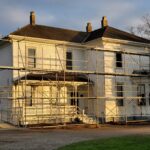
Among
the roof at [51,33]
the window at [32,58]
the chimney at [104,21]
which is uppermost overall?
the chimney at [104,21]

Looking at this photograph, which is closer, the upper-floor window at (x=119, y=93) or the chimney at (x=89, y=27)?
the upper-floor window at (x=119, y=93)

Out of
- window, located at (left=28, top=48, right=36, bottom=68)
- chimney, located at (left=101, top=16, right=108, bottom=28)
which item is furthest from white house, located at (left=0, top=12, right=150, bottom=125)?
chimney, located at (left=101, top=16, right=108, bottom=28)

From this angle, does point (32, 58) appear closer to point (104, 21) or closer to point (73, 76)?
point (73, 76)

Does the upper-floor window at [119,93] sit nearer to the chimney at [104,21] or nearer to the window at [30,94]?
the window at [30,94]

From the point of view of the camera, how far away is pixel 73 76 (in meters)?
32.4

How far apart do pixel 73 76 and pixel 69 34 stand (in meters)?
5.51

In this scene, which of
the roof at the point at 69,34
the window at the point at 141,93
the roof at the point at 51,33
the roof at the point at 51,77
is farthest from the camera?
the window at the point at 141,93

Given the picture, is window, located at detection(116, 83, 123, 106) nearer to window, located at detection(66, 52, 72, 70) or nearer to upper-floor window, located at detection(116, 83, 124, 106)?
upper-floor window, located at detection(116, 83, 124, 106)

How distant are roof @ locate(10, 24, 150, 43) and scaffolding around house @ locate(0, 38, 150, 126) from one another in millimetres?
1220

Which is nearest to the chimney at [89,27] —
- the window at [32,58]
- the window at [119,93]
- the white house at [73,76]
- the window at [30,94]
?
the white house at [73,76]

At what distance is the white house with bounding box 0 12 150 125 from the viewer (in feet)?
98.7

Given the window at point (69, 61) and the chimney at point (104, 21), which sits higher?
the chimney at point (104, 21)

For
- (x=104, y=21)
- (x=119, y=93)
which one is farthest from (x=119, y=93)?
(x=104, y=21)

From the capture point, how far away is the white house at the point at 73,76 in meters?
30.1
